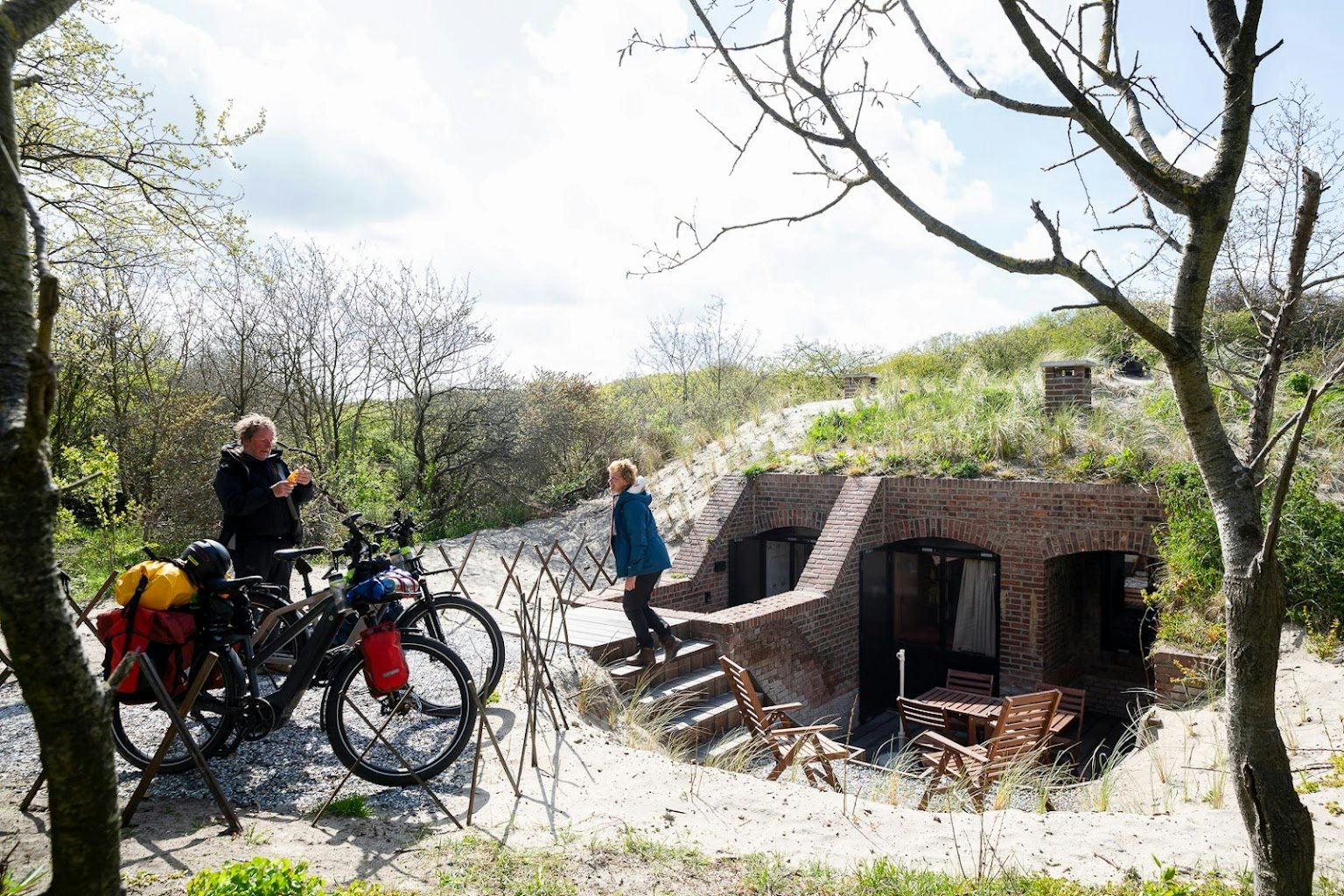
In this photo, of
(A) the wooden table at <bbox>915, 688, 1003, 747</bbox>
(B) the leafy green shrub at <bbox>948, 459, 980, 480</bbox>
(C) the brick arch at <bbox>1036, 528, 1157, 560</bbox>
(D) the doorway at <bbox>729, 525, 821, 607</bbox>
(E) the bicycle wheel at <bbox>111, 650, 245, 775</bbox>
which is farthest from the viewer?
(D) the doorway at <bbox>729, 525, 821, 607</bbox>

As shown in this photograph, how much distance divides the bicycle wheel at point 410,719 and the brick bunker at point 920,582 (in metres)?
4.32

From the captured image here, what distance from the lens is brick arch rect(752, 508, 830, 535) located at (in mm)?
12070

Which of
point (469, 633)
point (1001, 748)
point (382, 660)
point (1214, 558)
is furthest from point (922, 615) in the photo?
point (382, 660)

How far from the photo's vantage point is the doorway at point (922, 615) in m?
11.3

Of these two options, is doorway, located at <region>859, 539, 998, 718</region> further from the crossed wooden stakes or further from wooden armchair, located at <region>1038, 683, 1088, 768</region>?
the crossed wooden stakes

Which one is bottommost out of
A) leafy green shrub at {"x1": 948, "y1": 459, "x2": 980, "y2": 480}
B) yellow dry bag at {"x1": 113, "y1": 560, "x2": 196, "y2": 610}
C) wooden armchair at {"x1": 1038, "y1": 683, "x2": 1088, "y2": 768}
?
wooden armchair at {"x1": 1038, "y1": 683, "x2": 1088, "y2": 768}

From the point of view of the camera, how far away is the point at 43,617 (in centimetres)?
204

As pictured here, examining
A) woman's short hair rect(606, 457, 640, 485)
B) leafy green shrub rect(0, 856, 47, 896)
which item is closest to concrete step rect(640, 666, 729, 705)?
woman's short hair rect(606, 457, 640, 485)

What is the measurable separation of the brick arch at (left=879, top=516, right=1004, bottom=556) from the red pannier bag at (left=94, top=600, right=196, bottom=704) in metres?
8.78

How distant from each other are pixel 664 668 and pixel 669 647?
233mm

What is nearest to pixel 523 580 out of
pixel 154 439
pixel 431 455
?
pixel 431 455

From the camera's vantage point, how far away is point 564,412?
1781 centimetres

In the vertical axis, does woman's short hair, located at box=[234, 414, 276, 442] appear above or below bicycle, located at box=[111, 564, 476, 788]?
above

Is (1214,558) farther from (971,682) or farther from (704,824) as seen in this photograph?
(704,824)
